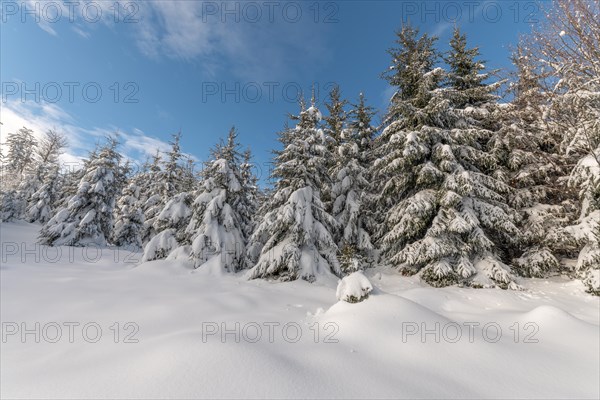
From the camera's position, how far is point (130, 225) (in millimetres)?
26047

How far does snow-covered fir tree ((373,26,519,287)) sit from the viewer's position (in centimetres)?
1123

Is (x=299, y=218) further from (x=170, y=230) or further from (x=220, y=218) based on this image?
(x=170, y=230)

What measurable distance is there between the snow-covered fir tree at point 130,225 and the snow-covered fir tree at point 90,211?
265 cm

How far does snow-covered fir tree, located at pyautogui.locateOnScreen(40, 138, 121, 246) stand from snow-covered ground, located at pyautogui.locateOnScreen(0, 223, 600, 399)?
49.6ft

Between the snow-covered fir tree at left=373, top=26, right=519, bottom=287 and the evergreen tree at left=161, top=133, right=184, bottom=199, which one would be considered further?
the evergreen tree at left=161, top=133, right=184, bottom=199

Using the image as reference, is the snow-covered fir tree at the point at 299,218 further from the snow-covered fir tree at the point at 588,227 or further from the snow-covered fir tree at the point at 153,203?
the snow-covered fir tree at the point at 153,203

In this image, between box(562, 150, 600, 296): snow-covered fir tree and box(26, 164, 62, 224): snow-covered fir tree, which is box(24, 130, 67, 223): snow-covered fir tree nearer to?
box(26, 164, 62, 224): snow-covered fir tree

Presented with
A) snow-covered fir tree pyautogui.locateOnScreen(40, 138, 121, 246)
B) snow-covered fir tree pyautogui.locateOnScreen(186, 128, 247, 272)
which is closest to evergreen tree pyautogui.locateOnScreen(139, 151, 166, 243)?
snow-covered fir tree pyautogui.locateOnScreen(40, 138, 121, 246)

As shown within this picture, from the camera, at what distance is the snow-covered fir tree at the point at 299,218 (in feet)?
38.5

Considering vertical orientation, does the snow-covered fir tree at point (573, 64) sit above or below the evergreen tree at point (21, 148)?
below

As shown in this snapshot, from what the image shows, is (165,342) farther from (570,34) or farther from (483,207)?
(483,207)

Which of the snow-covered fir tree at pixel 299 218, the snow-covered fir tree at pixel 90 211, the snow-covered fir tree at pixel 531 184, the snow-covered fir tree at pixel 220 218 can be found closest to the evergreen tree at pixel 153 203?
the snow-covered fir tree at pixel 90 211

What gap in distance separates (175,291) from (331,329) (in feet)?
18.5

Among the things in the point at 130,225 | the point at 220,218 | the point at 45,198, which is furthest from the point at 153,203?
the point at 45,198
